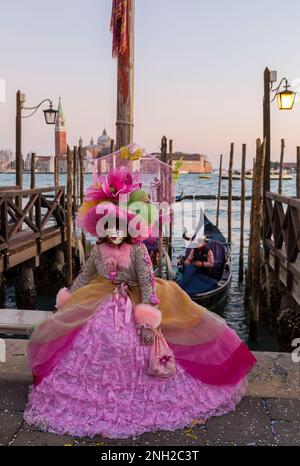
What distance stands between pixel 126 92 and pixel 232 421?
1.97 meters

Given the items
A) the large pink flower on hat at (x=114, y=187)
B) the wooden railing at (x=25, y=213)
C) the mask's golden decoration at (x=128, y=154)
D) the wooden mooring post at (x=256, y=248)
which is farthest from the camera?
the wooden railing at (x=25, y=213)

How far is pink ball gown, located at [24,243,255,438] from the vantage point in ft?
7.37

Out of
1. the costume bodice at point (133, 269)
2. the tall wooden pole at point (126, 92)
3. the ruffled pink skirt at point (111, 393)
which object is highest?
the tall wooden pole at point (126, 92)

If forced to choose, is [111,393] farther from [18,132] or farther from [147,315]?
[18,132]

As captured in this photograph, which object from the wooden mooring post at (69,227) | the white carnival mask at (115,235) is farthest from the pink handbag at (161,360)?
the wooden mooring post at (69,227)

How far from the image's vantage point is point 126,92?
9.95 ft

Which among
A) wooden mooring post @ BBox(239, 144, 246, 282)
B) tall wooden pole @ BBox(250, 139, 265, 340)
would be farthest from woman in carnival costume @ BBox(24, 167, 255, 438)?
wooden mooring post @ BBox(239, 144, 246, 282)

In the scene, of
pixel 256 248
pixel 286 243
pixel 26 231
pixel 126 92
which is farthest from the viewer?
pixel 26 231

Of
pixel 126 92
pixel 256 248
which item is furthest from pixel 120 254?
pixel 256 248

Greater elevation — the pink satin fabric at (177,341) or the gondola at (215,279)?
the pink satin fabric at (177,341)

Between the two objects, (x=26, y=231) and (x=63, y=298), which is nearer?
(x=63, y=298)

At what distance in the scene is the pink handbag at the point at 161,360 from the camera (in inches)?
89.4

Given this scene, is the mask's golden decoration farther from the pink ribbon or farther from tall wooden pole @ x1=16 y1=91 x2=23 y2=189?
tall wooden pole @ x1=16 y1=91 x2=23 y2=189

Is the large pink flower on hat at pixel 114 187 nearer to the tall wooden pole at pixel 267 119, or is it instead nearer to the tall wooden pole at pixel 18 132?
the tall wooden pole at pixel 267 119
